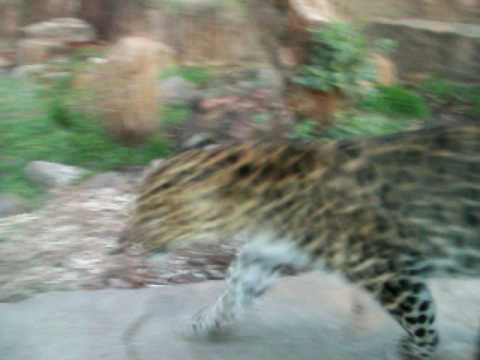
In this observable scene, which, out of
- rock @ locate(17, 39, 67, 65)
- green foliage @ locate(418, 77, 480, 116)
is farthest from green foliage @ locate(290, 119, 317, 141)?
rock @ locate(17, 39, 67, 65)

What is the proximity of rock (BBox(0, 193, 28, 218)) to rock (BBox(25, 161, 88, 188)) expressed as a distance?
0.97ft

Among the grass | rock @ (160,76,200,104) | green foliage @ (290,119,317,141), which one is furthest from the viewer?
rock @ (160,76,200,104)

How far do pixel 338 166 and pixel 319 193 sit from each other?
0.54 feet

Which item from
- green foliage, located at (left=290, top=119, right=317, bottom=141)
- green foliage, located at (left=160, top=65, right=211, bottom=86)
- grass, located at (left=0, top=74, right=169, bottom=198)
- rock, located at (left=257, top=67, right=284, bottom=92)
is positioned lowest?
grass, located at (left=0, top=74, right=169, bottom=198)

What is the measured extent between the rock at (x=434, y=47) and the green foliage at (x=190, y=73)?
2.13m

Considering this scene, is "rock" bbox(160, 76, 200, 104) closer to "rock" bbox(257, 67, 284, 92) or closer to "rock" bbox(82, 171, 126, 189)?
"rock" bbox(257, 67, 284, 92)

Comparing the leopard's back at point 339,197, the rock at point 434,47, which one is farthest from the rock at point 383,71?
the leopard's back at point 339,197

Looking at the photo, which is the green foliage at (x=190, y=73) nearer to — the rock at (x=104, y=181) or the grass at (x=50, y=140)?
the grass at (x=50, y=140)

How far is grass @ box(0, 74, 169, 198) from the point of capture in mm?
6541

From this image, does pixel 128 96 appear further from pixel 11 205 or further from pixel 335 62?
pixel 335 62

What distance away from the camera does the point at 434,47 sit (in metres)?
9.16

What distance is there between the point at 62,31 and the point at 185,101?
3196mm

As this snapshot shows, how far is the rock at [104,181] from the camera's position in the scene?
6227mm

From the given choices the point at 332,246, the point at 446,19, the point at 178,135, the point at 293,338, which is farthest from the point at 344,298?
the point at 446,19
